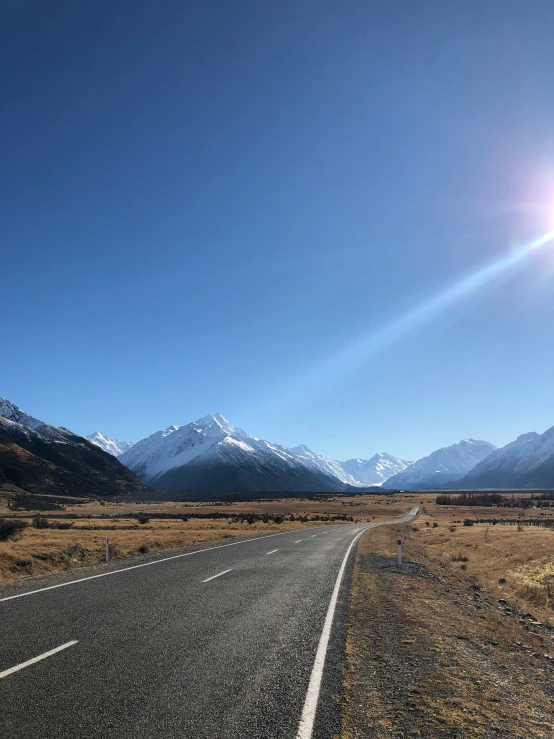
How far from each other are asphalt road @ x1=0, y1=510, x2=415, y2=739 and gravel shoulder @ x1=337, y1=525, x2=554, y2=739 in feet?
1.45

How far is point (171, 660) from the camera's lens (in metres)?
7.18

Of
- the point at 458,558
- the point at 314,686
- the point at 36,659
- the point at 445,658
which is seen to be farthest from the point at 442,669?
the point at 458,558

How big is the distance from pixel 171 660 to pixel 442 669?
4.25 meters

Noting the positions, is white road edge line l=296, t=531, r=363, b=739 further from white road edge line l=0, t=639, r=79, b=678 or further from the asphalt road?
white road edge line l=0, t=639, r=79, b=678

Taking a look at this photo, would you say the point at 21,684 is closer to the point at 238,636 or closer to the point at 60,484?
the point at 238,636

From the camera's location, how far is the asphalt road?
17.0ft

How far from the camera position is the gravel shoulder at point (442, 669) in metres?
5.40

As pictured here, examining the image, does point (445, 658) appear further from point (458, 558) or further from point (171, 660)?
point (458, 558)

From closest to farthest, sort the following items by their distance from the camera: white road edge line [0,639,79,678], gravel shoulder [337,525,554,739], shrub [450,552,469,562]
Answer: gravel shoulder [337,525,554,739], white road edge line [0,639,79,678], shrub [450,552,469,562]

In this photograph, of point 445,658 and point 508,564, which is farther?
point 508,564

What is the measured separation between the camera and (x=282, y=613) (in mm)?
10438

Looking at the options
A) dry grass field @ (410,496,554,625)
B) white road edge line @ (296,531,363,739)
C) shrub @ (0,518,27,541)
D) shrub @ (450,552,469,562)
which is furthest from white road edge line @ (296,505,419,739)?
shrub @ (0,518,27,541)

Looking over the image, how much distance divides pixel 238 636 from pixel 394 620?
3691mm

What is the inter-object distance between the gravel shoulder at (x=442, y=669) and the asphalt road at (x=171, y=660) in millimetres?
441
